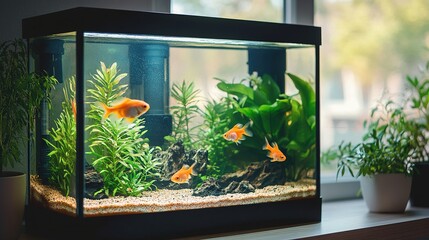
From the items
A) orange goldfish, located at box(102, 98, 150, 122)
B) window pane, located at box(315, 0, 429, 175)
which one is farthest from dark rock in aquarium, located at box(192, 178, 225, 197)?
window pane, located at box(315, 0, 429, 175)

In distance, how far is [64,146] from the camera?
185cm

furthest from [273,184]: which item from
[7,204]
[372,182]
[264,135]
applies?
[7,204]

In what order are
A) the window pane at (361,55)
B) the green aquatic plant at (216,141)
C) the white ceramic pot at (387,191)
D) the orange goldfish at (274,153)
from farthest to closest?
the window pane at (361,55)
the white ceramic pot at (387,191)
the orange goldfish at (274,153)
the green aquatic plant at (216,141)

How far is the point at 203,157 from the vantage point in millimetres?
2004

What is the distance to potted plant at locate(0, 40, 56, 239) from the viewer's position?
181cm

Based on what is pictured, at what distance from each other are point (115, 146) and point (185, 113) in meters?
0.26

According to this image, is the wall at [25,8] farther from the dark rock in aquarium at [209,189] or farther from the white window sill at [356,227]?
the white window sill at [356,227]

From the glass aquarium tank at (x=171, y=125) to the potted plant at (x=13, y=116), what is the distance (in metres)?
0.05

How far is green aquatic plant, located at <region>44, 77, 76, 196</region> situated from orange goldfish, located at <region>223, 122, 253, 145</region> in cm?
47

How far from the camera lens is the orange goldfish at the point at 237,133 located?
2.06 metres

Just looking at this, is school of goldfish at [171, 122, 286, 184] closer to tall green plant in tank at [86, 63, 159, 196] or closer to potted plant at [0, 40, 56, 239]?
tall green plant in tank at [86, 63, 159, 196]

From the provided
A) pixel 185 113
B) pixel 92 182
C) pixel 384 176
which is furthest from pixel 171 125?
pixel 384 176

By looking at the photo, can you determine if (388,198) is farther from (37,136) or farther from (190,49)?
(37,136)

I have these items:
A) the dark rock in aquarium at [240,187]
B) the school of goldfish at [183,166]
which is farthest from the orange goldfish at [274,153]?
the dark rock in aquarium at [240,187]
